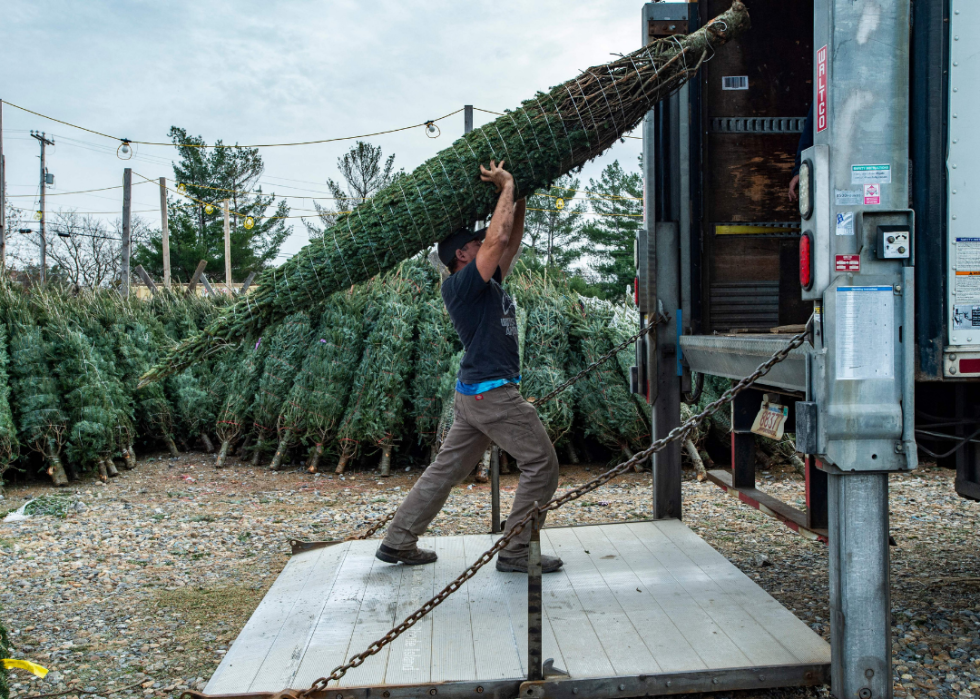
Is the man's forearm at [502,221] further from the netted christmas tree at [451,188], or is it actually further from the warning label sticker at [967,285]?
the warning label sticker at [967,285]

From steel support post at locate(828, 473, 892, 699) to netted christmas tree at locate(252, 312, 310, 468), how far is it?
295 inches

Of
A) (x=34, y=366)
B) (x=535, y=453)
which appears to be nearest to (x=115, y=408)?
(x=34, y=366)

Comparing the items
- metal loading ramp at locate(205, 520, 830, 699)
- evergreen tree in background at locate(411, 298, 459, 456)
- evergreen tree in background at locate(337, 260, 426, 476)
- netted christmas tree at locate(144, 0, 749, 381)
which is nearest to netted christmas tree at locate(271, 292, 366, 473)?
evergreen tree in background at locate(337, 260, 426, 476)

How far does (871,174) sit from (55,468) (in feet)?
27.9

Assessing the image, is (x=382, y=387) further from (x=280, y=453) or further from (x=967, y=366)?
(x=967, y=366)

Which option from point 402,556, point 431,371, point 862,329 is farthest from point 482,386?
point 431,371

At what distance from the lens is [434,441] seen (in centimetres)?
897

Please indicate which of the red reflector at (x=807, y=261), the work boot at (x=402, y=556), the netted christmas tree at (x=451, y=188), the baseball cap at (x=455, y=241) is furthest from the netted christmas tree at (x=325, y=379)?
the red reflector at (x=807, y=261)

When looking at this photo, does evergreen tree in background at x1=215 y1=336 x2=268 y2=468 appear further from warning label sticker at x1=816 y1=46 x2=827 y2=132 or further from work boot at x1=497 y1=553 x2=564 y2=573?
warning label sticker at x1=816 y1=46 x2=827 y2=132

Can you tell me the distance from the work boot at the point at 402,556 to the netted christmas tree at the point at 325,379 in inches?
188

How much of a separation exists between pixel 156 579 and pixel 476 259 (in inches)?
130

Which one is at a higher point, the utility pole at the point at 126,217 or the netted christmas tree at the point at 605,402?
the utility pole at the point at 126,217

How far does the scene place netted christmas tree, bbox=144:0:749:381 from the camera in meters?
3.67

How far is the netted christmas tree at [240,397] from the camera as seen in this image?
375 inches
